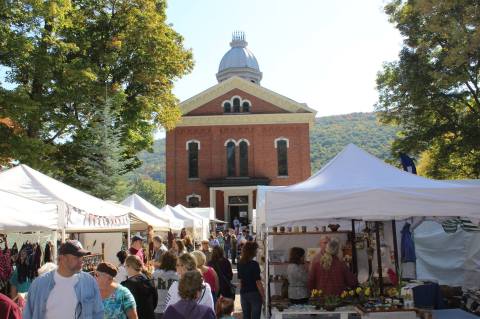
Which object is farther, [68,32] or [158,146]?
[158,146]

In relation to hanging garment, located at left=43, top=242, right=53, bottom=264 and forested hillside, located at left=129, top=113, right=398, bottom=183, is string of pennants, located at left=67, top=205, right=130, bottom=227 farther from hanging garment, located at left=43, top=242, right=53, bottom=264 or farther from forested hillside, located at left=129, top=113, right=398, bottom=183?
forested hillside, located at left=129, top=113, right=398, bottom=183

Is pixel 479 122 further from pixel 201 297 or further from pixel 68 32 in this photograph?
pixel 201 297

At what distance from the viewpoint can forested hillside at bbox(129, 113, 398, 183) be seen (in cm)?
10343

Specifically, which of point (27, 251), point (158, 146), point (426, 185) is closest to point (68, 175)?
point (27, 251)

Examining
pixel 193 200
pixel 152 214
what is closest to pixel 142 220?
pixel 152 214

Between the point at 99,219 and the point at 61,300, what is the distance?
5661mm

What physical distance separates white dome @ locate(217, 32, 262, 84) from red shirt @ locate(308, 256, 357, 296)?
45110 mm

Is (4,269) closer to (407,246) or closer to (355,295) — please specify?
(355,295)

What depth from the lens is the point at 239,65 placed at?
5253cm

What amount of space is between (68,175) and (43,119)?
3833 mm

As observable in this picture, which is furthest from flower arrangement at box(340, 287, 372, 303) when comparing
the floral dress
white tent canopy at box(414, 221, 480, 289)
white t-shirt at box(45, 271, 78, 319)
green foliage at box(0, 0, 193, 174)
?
green foliage at box(0, 0, 193, 174)

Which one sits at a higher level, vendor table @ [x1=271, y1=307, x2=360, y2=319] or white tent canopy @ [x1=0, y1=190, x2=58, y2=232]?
white tent canopy @ [x1=0, y1=190, x2=58, y2=232]

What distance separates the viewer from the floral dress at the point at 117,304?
5.11 meters

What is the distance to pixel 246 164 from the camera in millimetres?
42906
